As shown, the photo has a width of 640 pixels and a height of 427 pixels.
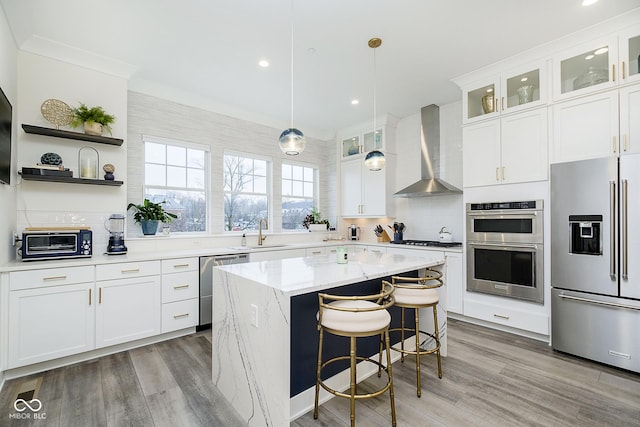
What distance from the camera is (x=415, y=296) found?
7.30 ft

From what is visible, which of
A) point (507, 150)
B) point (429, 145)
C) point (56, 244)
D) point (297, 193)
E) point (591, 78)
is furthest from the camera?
point (297, 193)

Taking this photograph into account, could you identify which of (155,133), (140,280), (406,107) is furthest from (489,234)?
(155,133)

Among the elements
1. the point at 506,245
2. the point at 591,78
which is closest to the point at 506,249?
the point at 506,245

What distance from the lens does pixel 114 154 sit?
3273 millimetres

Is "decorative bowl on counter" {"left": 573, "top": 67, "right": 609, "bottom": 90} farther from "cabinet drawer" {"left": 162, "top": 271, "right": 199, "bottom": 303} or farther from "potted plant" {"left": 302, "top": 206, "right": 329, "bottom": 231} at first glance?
"cabinet drawer" {"left": 162, "top": 271, "right": 199, "bottom": 303}

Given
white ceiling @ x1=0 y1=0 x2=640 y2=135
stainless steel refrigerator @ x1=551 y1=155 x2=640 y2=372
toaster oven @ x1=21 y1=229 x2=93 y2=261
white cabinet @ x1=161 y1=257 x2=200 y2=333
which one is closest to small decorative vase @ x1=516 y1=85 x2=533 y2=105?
white ceiling @ x1=0 y1=0 x2=640 y2=135

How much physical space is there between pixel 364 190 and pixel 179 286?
11.0 feet

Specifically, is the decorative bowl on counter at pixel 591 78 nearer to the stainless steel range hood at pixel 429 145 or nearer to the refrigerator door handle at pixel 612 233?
the refrigerator door handle at pixel 612 233

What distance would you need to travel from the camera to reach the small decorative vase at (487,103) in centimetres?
344

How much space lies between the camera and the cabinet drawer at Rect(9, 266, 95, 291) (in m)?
2.33

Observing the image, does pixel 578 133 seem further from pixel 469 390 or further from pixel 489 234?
pixel 469 390

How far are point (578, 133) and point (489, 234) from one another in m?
1.30

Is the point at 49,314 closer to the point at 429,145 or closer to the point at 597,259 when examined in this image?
the point at 597,259

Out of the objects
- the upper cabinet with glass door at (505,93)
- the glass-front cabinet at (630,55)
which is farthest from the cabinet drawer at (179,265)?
the glass-front cabinet at (630,55)
